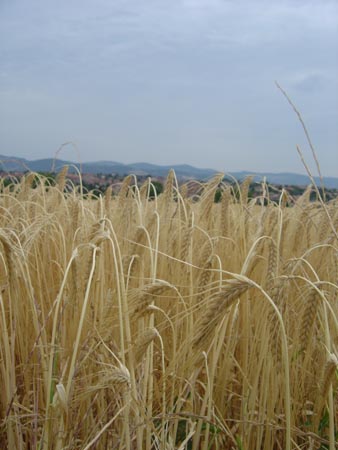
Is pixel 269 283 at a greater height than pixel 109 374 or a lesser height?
greater

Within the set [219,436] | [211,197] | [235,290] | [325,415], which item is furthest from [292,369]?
[211,197]

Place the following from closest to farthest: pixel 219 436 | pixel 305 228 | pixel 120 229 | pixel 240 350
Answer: pixel 219 436
pixel 240 350
pixel 305 228
pixel 120 229

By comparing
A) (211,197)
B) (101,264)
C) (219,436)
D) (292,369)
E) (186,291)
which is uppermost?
(211,197)

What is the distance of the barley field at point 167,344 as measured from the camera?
114 cm

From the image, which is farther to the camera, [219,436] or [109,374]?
[219,436]

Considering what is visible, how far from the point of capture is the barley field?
114 centimetres

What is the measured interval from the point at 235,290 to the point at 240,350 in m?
1.01

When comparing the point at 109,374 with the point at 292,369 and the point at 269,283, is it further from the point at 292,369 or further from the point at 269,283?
the point at 292,369

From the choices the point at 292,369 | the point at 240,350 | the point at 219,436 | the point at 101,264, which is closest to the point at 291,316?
the point at 240,350

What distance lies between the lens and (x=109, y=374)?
42.5 inches

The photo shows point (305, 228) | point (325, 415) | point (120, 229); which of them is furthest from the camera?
point (120, 229)

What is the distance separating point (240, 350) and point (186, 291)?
28cm

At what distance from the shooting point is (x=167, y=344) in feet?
5.87

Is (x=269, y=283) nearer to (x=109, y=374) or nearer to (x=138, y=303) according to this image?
(x=138, y=303)
